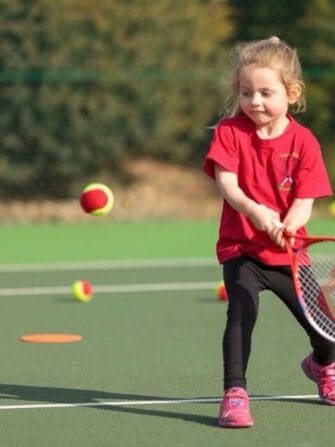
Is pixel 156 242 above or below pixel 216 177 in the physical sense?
above

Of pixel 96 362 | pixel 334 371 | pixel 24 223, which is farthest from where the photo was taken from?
pixel 24 223

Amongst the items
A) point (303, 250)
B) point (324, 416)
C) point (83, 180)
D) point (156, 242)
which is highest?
point (83, 180)

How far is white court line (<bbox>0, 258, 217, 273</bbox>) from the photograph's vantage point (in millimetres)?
12078

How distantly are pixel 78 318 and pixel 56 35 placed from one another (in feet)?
26.5

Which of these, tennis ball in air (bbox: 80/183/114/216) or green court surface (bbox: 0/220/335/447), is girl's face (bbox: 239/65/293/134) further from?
tennis ball in air (bbox: 80/183/114/216)

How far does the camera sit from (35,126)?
1652 cm

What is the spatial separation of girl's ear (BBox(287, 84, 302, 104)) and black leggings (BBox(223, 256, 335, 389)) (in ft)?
2.14

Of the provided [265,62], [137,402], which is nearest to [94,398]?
[137,402]

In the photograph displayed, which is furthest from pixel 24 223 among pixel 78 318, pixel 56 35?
pixel 78 318

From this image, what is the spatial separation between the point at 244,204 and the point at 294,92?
0.54m

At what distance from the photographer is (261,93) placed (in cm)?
591

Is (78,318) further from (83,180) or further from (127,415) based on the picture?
(83,180)

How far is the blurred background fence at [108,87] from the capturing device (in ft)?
54.3

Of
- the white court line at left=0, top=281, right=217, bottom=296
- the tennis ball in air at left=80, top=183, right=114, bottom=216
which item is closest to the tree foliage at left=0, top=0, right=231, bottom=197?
the white court line at left=0, top=281, right=217, bottom=296
